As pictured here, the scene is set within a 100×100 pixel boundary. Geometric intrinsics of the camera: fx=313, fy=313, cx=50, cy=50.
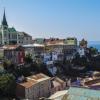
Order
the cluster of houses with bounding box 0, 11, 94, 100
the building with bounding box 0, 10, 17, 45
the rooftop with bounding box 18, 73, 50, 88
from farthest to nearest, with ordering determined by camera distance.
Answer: the building with bounding box 0, 10, 17, 45
the cluster of houses with bounding box 0, 11, 94, 100
the rooftop with bounding box 18, 73, 50, 88

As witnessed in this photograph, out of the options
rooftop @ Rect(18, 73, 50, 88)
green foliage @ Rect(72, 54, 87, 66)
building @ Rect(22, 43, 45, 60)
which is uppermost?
building @ Rect(22, 43, 45, 60)

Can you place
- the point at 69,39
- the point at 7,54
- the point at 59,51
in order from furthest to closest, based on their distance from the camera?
the point at 69,39
the point at 59,51
the point at 7,54

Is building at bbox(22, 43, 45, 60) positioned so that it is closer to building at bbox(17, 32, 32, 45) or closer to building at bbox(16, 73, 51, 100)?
building at bbox(16, 73, 51, 100)

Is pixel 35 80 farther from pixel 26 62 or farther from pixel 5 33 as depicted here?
pixel 5 33

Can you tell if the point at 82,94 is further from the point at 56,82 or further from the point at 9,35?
the point at 9,35

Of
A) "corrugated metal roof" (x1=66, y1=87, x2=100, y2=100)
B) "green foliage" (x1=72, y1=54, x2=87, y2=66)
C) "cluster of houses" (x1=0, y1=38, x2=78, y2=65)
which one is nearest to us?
"corrugated metal roof" (x1=66, y1=87, x2=100, y2=100)

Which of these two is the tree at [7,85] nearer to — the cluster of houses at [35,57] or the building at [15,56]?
the cluster of houses at [35,57]

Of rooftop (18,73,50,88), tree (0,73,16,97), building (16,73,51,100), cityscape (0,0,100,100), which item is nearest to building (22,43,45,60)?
cityscape (0,0,100,100)

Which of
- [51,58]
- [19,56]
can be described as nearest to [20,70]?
[19,56]
